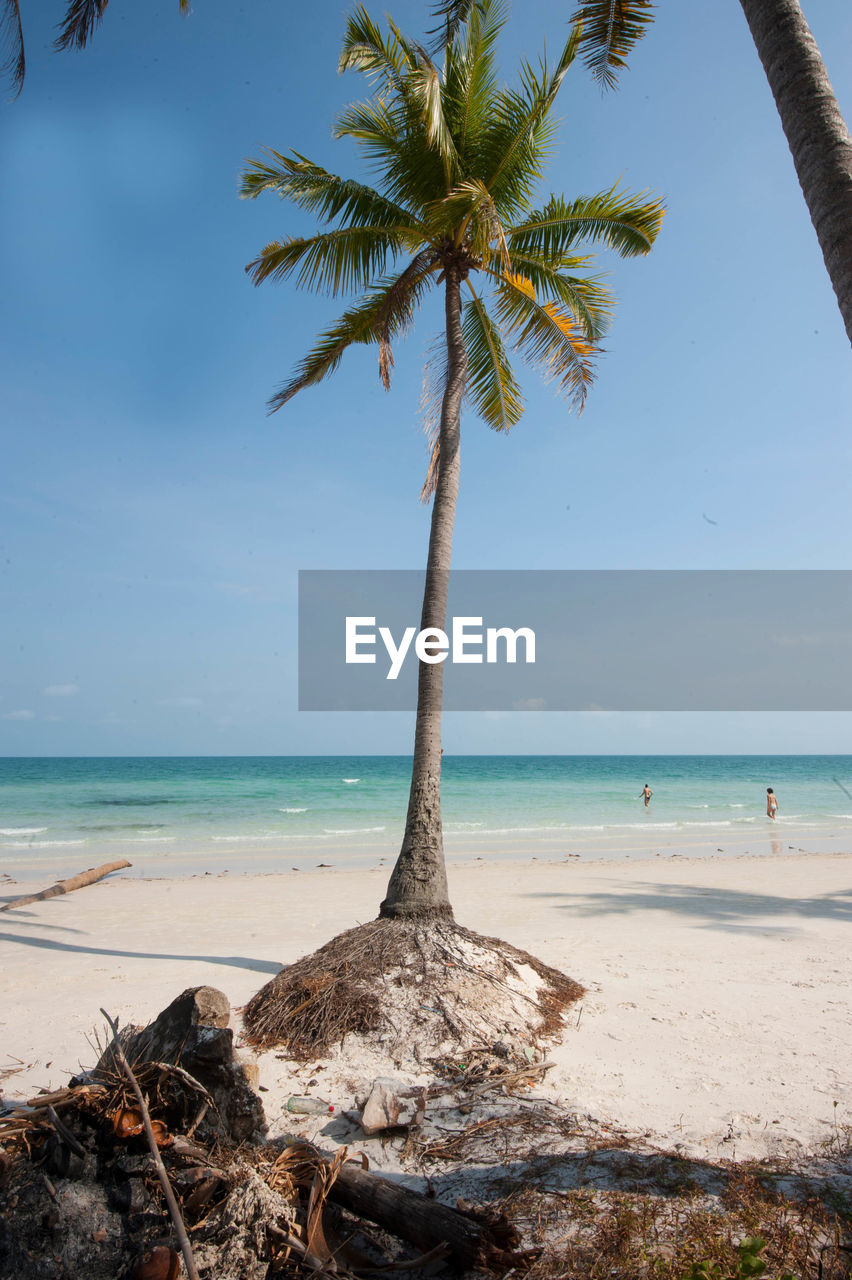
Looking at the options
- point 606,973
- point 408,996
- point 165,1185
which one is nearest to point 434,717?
point 408,996

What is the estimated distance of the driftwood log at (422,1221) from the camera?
2.69m

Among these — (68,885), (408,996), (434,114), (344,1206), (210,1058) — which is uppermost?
(434,114)

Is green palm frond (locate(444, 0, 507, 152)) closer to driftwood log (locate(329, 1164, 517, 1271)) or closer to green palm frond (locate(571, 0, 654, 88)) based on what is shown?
green palm frond (locate(571, 0, 654, 88))

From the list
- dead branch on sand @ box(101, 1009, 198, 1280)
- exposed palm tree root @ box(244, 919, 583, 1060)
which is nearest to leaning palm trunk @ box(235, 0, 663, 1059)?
exposed palm tree root @ box(244, 919, 583, 1060)

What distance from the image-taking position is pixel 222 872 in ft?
57.7

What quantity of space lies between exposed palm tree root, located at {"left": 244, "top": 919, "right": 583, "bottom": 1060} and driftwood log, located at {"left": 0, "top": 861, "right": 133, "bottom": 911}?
345 inches

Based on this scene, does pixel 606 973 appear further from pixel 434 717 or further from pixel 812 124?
pixel 812 124

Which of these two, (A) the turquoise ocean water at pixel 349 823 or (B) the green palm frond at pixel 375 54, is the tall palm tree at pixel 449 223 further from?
(A) the turquoise ocean water at pixel 349 823

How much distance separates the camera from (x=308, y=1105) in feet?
14.8

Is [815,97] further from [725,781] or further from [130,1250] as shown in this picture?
[725,781]

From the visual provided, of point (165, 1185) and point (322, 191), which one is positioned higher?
point (322, 191)

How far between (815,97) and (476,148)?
5.63 metres

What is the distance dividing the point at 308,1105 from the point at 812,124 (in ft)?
20.3

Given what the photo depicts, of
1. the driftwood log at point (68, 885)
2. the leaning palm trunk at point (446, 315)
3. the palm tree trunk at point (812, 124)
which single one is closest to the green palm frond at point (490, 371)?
the leaning palm trunk at point (446, 315)
